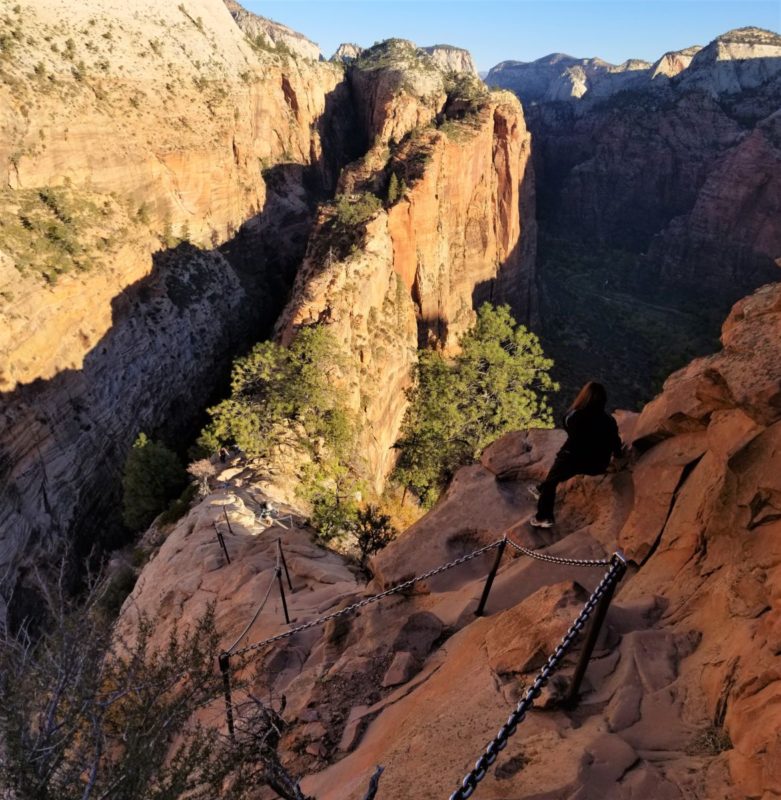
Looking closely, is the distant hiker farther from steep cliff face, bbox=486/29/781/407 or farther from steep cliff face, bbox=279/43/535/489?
steep cliff face, bbox=486/29/781/407

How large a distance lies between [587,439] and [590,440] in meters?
0.06

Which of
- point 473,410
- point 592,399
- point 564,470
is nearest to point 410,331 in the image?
point 473,410

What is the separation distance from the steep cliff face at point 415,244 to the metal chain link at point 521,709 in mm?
20738

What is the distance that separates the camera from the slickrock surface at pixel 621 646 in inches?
173

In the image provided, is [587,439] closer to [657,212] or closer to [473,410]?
[473,410]

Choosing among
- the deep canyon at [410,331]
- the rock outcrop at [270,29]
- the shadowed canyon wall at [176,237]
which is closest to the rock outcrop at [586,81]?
the deep canyon at [410,331]

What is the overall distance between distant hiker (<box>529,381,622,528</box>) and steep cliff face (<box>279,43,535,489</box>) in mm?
17257

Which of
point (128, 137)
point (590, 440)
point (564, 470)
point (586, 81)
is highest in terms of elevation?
point (586, 81)

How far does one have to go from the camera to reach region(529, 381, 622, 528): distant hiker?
803 centimetres

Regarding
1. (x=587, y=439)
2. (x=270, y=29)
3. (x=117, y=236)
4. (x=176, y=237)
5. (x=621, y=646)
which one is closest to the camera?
(x=621, y=646)

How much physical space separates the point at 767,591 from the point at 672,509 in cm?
239

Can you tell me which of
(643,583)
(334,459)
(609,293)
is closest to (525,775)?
(643,583)

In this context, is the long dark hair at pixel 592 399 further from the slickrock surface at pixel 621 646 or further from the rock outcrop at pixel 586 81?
the rock outcrop at pixel 586 81

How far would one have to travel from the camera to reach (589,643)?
192 inches
